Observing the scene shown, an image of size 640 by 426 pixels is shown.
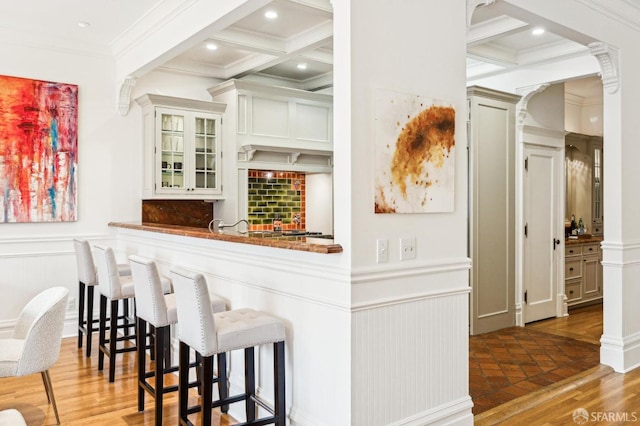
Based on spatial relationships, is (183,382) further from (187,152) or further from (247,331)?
(187,152)

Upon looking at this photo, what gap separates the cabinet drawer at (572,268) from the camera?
21.1 feet

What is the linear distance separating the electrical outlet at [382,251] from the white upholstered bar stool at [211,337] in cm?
66

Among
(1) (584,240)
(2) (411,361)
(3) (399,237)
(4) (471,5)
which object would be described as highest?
(4) (471,5)

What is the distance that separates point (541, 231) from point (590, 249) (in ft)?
4.56

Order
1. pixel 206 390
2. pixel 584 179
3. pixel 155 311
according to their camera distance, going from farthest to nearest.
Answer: pixel 584 179 < pixel 155 311 < pixel 206 390

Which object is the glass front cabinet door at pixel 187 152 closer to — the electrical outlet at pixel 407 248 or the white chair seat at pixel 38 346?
the white chair seat at pixel 38 346

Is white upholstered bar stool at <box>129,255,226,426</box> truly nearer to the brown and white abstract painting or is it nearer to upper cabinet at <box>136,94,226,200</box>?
the brown and white abstract painting

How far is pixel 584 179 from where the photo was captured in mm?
7508

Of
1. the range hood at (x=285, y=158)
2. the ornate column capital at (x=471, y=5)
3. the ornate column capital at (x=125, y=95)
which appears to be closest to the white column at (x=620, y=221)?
the ornate column capital at (x=471, y=5)

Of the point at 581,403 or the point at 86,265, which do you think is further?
the point at 86,265

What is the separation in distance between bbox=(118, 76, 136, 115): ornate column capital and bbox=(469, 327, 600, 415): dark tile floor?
4.23 m

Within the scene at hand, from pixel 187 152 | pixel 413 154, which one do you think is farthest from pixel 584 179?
pixel 413 154

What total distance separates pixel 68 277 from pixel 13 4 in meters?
2.55

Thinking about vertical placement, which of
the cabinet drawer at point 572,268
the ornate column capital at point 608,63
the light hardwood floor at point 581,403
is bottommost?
the light hardwood floor at point 581,403
